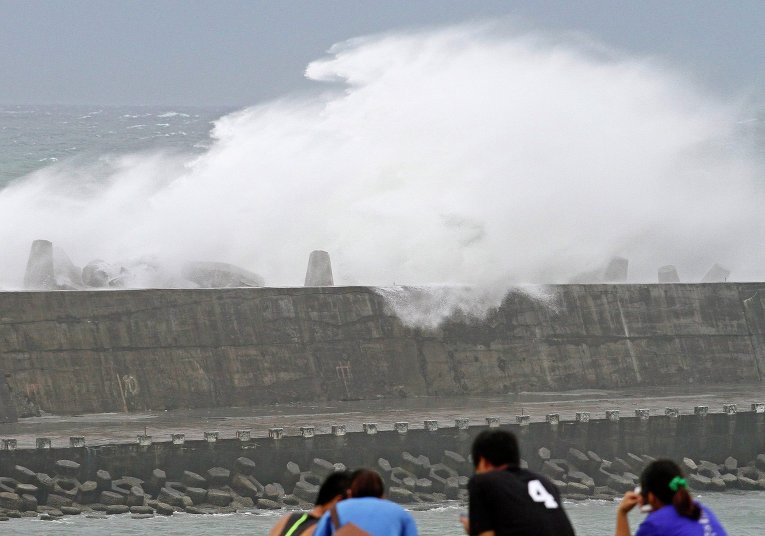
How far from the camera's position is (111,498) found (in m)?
24.5

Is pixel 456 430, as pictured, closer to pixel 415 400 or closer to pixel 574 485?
pixel 574 485

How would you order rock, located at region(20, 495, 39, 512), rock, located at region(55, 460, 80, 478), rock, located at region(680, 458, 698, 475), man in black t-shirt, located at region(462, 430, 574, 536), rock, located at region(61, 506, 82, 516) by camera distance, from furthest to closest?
rock, located at region(680, 458, 698, 475) → rock, located at region(55, 460, 80, 478) → rock, located at region(61, 506, 82, 516) → rock, located at region(20, 495, 39, 512) → man in black t-shirt, located at region(462, 430, 574, 536)

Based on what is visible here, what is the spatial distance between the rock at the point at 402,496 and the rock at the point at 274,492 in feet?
6.24

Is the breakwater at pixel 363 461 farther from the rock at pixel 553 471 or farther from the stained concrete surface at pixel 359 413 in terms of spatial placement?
the stained concrete surface at pixel 359 413

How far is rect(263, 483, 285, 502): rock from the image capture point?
2572cm

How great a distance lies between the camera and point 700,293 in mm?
43250

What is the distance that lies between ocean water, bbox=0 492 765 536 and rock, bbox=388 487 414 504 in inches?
26.6

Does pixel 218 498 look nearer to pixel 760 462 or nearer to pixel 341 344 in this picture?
pixel 341 344

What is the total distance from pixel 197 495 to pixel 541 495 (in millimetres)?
19150

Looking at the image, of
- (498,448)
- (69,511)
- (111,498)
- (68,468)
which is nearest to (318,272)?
(68,468)

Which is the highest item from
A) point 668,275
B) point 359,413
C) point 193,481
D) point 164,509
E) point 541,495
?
point 668,275

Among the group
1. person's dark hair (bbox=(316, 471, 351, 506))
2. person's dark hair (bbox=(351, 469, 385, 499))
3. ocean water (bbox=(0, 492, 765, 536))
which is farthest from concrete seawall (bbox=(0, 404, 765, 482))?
person's dark hair (bbox=(351, 469, 385, 499))

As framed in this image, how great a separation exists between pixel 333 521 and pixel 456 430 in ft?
72.6

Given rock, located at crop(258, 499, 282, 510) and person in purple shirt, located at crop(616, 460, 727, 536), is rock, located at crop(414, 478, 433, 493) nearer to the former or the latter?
rock, located at crop(258, 499, 282, 510)
